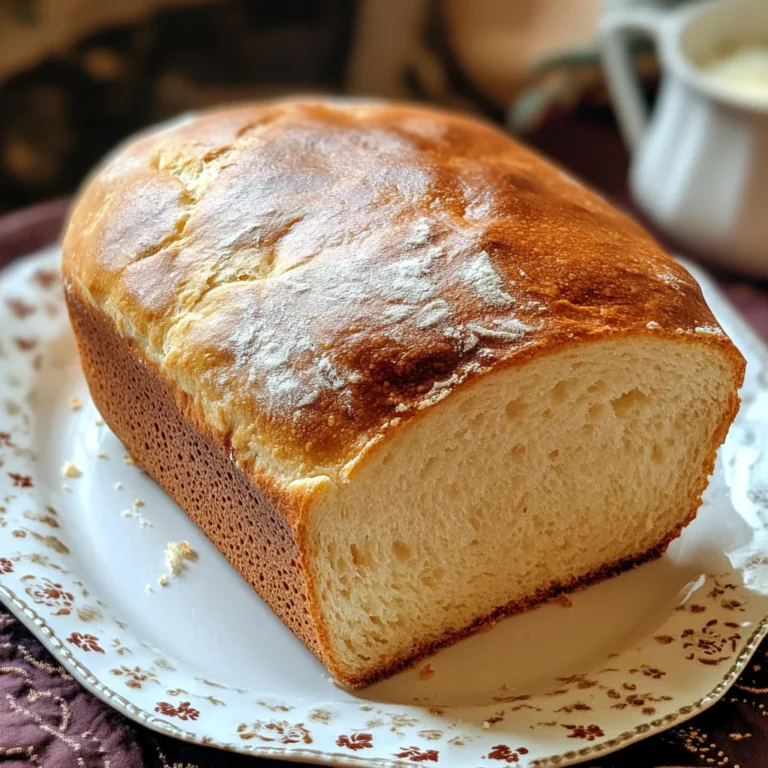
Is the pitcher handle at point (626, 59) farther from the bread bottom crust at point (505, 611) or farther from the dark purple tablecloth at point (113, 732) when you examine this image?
the dark purple tablecloth at point (113, 732)

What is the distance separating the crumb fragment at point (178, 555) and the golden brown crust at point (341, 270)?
1.26 ft

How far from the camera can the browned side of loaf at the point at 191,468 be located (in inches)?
63.9

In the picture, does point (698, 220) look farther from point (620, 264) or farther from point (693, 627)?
point (693, 627)

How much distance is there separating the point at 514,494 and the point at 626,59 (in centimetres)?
176

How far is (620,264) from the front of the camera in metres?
1.68

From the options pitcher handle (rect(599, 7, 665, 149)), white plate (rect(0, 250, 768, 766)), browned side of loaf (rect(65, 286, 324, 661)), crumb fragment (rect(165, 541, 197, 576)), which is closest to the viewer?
white plate (rect(0, 250, 768, 766))

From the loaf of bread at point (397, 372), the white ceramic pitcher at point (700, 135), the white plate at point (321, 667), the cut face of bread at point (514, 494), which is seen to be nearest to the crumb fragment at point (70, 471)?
the white plate at point (321, 667)

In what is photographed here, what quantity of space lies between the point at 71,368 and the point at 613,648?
1.43 m

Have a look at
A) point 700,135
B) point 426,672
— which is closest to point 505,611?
point 426,672

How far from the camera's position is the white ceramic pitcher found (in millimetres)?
2572

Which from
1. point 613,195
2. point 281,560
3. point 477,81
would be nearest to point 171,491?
point 281,560

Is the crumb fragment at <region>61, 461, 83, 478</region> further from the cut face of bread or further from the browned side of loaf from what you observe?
the cut face of bread

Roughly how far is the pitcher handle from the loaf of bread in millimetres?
1076

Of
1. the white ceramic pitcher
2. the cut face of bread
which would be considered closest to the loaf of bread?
the cut face of bread
